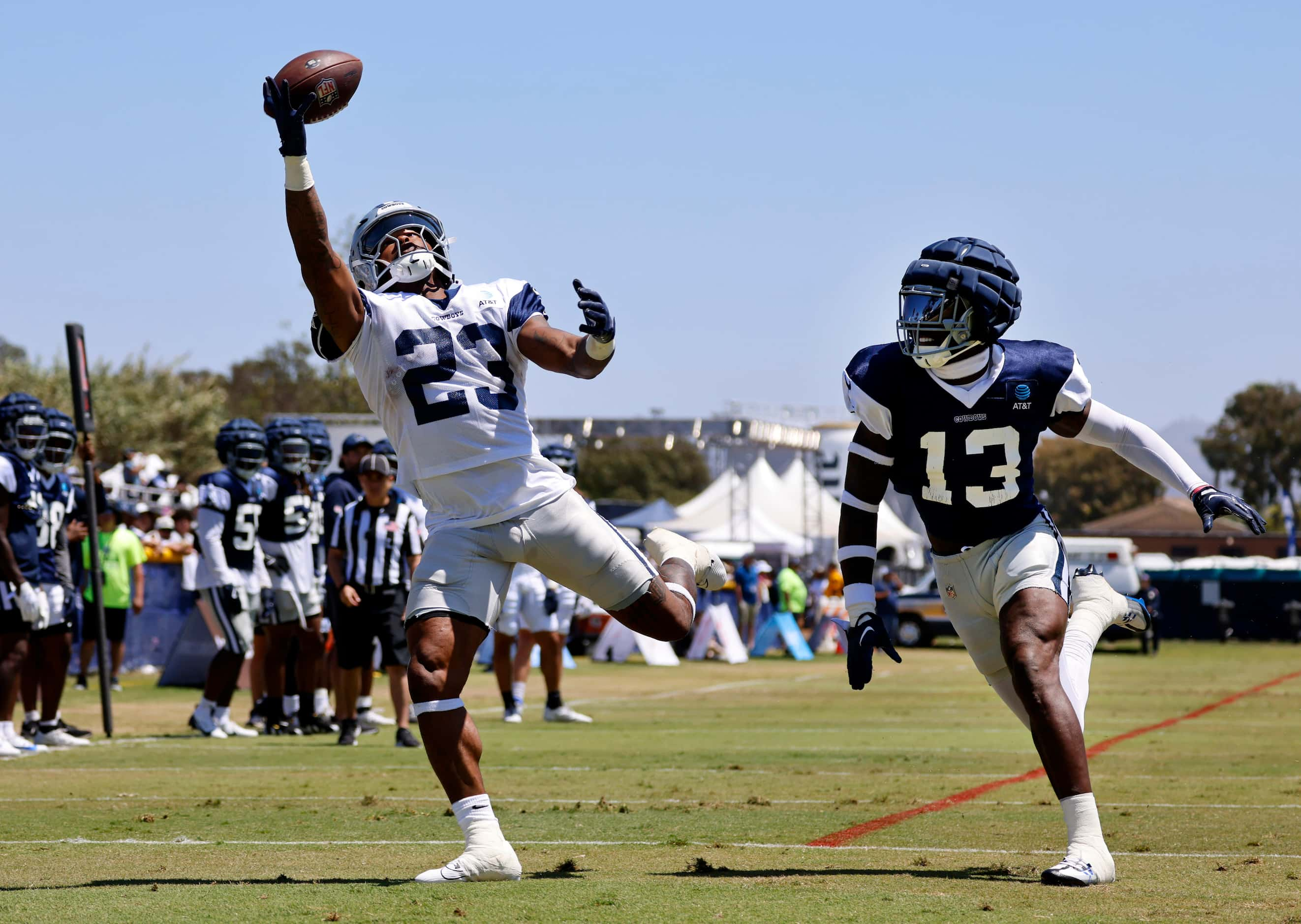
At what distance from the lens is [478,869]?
5367 mm

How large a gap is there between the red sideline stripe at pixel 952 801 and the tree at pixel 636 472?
7667 cm

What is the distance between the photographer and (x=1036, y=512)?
604 centimetres

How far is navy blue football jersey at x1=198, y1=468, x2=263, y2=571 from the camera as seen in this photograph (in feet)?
42.5

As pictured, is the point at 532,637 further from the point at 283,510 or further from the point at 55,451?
the point at 55,451

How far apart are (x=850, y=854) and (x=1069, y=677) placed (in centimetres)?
106

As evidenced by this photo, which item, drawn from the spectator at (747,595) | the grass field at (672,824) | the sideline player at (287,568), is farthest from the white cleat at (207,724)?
the spectator at (747,595)

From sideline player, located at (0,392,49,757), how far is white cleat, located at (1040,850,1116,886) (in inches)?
314

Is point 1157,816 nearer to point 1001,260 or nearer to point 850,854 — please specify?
point 850,854

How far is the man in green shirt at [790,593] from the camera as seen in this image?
3041 centimetres

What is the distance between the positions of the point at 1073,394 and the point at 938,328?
582mm

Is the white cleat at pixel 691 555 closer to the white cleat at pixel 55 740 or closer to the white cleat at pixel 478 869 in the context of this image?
the white cleat at pixel 478 869

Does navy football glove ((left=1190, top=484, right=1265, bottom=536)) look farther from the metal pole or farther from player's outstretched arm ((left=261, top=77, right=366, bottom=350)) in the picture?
the metal pole

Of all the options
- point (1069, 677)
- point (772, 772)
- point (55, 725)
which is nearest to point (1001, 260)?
point (1069, 677)

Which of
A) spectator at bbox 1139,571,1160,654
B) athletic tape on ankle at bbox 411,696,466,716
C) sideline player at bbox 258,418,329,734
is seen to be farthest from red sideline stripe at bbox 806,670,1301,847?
spectator at bbox 1139,571,1160,654
